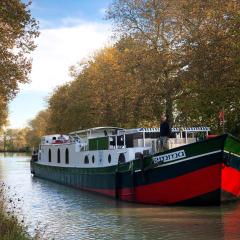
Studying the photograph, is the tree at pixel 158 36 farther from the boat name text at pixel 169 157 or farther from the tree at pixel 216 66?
the boat name text at pixel 169 157

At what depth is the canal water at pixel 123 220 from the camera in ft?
50.0

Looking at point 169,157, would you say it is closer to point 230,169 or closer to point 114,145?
point 230,169

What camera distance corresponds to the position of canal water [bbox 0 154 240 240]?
15250mm

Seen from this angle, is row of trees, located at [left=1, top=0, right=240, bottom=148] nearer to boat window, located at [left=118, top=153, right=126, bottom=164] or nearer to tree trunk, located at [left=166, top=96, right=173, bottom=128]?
tree trunk, located at [left=166, top=96, right=173, bottom=128]

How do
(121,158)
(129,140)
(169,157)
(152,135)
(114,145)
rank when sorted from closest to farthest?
(169,157) → (121,158) → (152,135) → (129,140) → (114,145)

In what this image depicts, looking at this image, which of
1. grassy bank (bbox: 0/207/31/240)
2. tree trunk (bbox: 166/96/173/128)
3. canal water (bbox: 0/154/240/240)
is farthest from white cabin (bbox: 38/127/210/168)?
grassy bank (bbox: 0/207/31/240)

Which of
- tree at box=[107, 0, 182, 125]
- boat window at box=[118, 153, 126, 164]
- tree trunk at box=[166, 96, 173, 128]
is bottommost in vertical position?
boat window at box=[118, 153, 126, 164]

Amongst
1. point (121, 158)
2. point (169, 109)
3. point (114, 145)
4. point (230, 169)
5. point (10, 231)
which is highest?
point (169, 109)

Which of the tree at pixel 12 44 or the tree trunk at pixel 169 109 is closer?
the tree at pixel 12 44

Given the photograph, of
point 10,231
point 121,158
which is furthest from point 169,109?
point 10,231

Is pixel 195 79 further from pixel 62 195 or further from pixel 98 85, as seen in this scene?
pixel 98 85

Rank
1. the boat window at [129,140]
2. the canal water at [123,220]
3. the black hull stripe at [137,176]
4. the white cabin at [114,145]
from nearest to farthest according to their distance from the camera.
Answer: the canal water at [123,220] < the black hull stripe at [137,176] < the white cabin at [114,145] < the boat window at [129,140]

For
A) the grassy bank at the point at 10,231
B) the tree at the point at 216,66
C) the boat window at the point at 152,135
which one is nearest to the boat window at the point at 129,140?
the boat window at the point at 152,135

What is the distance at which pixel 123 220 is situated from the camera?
1823cm
